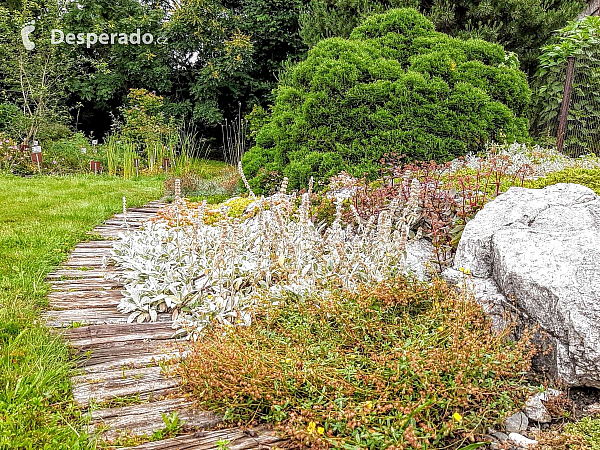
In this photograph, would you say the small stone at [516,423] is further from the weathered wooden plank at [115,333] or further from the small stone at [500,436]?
the weathered wooden plank at [115,333]

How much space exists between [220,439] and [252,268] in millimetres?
1526

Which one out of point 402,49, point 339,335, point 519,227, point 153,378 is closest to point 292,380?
point 339,335

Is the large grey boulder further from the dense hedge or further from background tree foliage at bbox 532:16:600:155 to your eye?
background tree foliage at bbox 532:16:600:155

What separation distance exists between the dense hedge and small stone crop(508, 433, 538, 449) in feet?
11.3

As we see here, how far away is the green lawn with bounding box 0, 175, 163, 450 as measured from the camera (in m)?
1.90

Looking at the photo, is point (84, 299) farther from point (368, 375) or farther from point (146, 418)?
point (368, 375)

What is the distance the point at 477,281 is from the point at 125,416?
2054 millimetres

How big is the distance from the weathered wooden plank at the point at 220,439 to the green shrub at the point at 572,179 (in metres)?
3.12

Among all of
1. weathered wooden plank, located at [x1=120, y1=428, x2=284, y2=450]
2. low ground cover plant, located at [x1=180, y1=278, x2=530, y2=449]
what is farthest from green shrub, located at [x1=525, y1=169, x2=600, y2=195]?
weathered wooden plank, located at [x1=120, y1=428, x2=284, y2=450]

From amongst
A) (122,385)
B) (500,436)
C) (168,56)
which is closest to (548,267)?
(500,436)

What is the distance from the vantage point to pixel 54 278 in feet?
11.8

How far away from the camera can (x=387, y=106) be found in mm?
5223

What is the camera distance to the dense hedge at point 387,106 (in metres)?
5.20

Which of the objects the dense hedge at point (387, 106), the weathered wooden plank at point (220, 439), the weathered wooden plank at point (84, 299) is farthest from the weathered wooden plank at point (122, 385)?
the dense hedge at point (387, 106)
